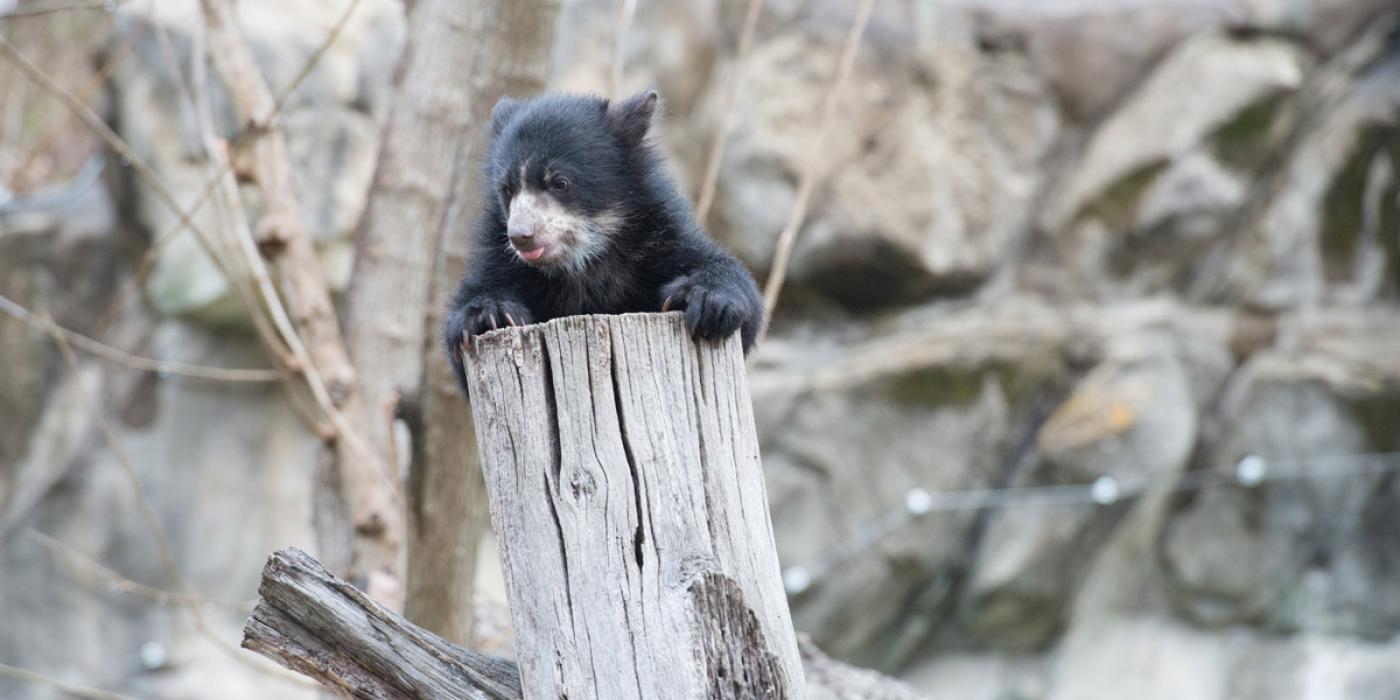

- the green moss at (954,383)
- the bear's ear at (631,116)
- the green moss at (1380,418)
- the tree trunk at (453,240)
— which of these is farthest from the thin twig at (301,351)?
the green moss at (1380,418)

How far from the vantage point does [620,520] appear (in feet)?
7.97

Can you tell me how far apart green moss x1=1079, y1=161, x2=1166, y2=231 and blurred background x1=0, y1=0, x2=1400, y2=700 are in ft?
0.10

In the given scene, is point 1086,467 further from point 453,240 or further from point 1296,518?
point 453,240

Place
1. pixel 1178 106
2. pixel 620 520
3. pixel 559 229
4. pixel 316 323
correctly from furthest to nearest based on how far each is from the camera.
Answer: pixel 1178 106 → pixel 316 323 → pixel 559 229 → pixel 620 520

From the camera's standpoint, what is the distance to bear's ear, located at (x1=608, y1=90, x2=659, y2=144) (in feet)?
11.6

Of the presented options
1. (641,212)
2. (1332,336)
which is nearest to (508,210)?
(641,212)

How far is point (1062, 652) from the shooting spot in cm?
820

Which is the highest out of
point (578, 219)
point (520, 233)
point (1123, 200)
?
point (1123, 200)

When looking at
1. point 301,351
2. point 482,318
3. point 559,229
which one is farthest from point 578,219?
point 301,351

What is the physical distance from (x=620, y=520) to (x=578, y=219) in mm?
1200

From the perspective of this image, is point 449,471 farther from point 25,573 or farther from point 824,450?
point 25,573

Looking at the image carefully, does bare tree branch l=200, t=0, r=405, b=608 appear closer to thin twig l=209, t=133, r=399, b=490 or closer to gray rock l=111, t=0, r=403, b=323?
thin twig l=209, t=133, r=399, b=490

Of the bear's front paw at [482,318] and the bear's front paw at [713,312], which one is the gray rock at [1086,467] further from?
the bear's front paw at [713,312]

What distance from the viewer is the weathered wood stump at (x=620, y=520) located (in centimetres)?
238
